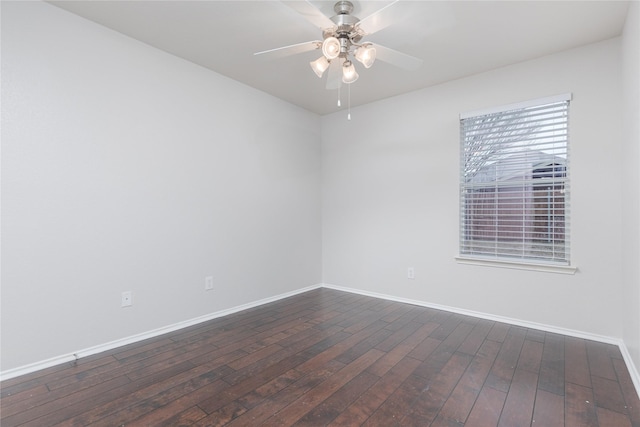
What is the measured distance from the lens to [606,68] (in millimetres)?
2582

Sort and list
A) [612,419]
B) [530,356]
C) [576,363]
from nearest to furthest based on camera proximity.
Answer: [612,419], [576,363], [530,356]

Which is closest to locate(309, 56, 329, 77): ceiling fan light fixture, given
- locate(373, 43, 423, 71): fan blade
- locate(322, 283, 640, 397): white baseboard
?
locate(373, 43, 423, 71): fan blade

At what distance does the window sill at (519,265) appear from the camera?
274 cm

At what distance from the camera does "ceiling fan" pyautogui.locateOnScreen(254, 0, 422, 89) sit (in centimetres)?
196

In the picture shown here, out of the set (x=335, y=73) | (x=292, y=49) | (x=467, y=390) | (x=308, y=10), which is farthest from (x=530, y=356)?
(x=308, y=10)

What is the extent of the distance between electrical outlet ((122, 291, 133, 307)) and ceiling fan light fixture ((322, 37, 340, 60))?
2.42 meters

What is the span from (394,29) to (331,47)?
79 cm

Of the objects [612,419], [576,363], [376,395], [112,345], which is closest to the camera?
[612,419]

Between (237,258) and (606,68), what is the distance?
3.82 m

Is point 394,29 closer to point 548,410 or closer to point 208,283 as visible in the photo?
point 548,410

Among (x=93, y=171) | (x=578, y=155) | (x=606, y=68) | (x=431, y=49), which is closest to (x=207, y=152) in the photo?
(x=93, y=171)

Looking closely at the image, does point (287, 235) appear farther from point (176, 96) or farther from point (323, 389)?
point (323, 389)

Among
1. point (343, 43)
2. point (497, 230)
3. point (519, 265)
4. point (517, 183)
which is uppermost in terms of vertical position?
point (343, 43)

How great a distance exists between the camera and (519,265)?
2.97 meters
